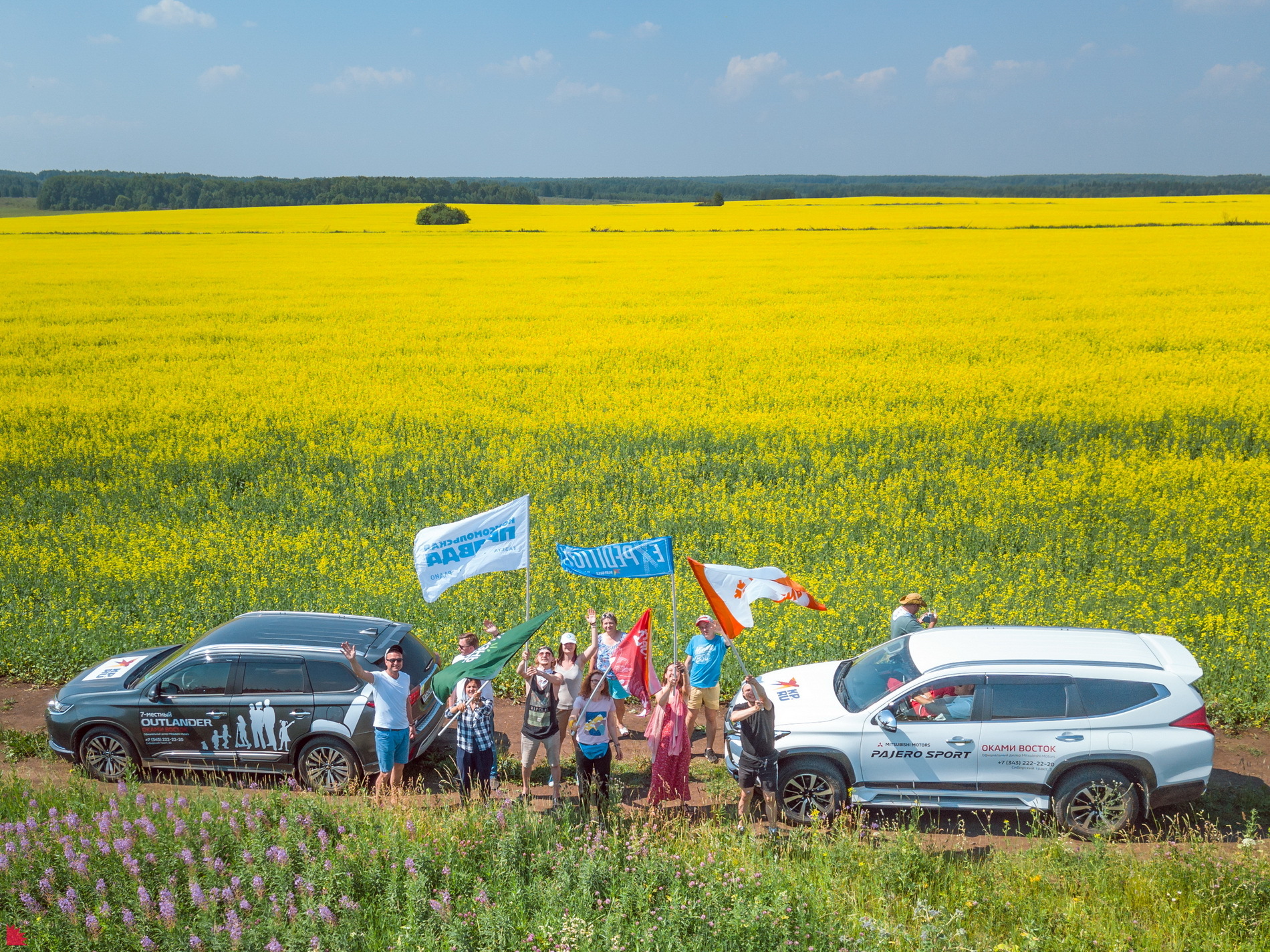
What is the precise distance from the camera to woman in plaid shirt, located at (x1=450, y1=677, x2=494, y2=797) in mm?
8203

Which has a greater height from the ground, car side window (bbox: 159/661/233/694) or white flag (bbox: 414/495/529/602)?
white flag (bbox: 414/495/529/602)

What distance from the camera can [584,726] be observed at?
8.05m

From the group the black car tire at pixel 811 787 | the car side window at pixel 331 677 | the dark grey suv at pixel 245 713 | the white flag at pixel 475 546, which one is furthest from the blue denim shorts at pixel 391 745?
the black car tire at pixel 811 787

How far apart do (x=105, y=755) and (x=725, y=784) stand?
614cm

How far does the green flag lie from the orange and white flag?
62.5 inches

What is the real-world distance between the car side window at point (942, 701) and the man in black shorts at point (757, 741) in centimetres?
125

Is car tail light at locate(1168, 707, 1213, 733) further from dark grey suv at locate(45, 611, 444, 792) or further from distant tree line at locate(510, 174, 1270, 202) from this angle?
distant tree line at locate(510, 174, 1270, 202)

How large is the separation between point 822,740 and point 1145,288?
32.6 meters

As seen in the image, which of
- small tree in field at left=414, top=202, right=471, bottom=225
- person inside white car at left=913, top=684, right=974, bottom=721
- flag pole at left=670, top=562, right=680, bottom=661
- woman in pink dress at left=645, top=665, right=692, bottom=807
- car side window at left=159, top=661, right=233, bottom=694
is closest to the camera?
person inside white car at left=913, top=684, right=974, bottom=721

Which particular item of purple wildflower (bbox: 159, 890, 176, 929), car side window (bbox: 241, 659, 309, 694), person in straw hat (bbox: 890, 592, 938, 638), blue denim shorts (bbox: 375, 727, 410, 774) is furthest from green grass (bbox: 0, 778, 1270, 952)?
person in straw hat (bbox: 890, 592, 938, 638)

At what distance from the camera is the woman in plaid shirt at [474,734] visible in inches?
323

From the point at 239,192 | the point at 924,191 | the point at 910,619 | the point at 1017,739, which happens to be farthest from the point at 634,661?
the point at 924,191

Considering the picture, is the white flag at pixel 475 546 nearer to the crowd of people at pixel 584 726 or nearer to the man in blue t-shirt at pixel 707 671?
the crowd of people at pixel 584 726

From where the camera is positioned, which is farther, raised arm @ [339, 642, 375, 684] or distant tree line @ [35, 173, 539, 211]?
distant tree line @ [35, 173, 539, 211]
